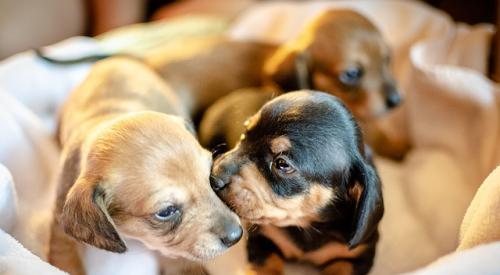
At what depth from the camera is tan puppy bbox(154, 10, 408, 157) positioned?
2361 mm

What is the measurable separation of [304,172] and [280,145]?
10cm

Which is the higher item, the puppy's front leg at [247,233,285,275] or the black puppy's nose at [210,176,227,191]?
the black puppy's nose at [210,176,227,191]

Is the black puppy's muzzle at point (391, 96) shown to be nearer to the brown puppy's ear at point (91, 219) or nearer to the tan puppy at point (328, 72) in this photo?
the tan puppy at point (328, 72)

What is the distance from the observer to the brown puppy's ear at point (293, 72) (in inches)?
94.4

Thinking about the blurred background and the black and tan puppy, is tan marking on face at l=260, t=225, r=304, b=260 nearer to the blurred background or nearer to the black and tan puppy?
the black and tan puppy

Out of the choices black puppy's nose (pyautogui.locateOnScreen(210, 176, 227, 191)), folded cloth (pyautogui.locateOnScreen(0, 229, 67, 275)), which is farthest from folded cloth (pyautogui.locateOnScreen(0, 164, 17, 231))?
black puppy's nose (pyautogui.locateOnScreen(210, 176, 227, 191))

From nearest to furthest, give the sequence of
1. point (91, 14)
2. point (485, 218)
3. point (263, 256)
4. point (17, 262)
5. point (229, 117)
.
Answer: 1. point (17, 262)
2. point (485, 218)
3. point (263, 256)
4. point (229, 117)
5. point (91, 14)

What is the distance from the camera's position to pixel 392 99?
93.9 inches

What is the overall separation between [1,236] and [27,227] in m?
0.44

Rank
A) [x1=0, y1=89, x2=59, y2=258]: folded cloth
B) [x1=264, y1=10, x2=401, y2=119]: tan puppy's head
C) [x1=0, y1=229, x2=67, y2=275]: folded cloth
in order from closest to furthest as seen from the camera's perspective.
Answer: [x1=0, y1=229, x2=67, y2=275]: folded cloth → [x1=0, y1=89, x2=59, y2=258]: folded cloth → [x1=264, y1=10, x2=401, y2=119]: tan puppy's head

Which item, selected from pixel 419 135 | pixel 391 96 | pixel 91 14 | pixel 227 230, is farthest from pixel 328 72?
pixel 91 14

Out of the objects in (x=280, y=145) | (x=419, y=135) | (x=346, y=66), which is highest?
(x=280, y=145)

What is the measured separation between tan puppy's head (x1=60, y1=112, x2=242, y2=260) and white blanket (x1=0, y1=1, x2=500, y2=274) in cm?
35

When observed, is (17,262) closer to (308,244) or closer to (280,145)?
(280,145)
